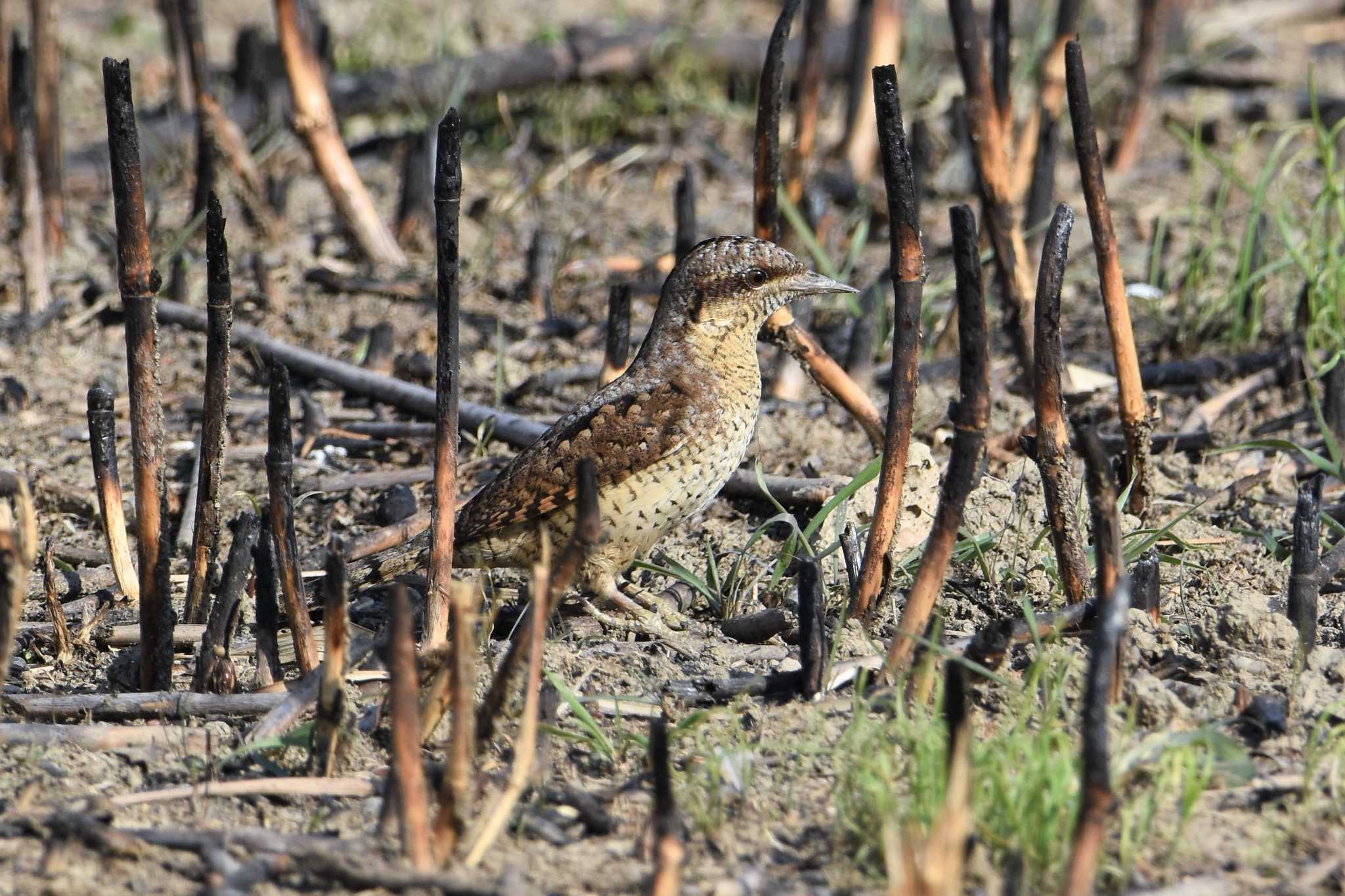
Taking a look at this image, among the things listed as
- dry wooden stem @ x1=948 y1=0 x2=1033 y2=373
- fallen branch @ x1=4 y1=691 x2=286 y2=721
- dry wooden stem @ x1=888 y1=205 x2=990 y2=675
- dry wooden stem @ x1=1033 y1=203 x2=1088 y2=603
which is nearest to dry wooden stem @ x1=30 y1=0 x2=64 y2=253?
fallen branch @ x1=4 y1=691 x2=286 y2=721

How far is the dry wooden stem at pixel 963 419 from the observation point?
3244mm

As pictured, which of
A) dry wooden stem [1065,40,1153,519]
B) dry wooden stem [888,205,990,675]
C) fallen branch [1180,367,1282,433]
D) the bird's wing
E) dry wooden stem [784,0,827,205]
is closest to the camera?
dry wooden stem [888,205,990,675]

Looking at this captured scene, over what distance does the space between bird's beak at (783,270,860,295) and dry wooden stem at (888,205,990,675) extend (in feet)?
5.24

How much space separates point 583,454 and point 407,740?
193cm

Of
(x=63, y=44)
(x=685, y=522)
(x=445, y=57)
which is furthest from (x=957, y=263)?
(x=63, y=44)

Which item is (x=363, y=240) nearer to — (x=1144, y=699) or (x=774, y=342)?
(x=774, y=342)

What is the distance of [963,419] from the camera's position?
3320mm

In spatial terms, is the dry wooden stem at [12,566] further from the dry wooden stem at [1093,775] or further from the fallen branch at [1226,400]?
the fallen branch at [1226,400]

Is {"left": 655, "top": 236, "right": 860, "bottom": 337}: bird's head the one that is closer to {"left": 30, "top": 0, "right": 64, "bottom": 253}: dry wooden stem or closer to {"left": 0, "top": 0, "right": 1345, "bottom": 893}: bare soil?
{"left": 0, "top": 0, "right": 1345, "bottom": 893}: bare soil

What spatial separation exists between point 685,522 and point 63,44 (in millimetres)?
6107

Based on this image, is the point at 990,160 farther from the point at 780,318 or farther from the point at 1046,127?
the point at 1046,127

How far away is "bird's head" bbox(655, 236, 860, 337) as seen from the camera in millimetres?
4945

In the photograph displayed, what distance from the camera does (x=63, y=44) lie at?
9.27 metres

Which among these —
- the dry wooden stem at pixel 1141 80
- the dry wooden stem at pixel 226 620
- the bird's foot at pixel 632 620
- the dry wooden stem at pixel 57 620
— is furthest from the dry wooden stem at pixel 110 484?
the dry wooden stem at pixel 1141 80
